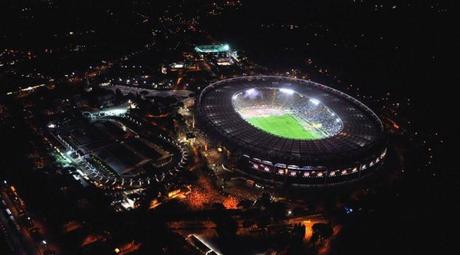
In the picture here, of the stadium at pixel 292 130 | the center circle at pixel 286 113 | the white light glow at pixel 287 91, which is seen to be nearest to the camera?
the stadium at pixel 292 130

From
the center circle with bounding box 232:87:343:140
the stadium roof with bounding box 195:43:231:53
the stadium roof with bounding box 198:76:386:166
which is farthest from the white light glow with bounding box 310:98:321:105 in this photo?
the stadium roof with bounding box 195:43:231:53

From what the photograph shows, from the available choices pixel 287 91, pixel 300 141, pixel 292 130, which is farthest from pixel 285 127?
pixel 300 141

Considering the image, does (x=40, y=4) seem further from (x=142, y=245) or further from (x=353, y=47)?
(x=142, y=245)

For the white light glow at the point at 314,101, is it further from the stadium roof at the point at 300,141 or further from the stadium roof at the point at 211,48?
the stadium roof at the point at 211,48

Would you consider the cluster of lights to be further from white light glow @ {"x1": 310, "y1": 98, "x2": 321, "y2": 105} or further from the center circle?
white light glow @ {"x1": 310, "y1": 98, "x2": 321, "y2": 105}

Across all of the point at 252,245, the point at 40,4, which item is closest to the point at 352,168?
the point at 252,245

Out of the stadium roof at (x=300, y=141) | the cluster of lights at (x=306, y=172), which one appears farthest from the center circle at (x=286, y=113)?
the cluster of lights at (x=306, y=172)
